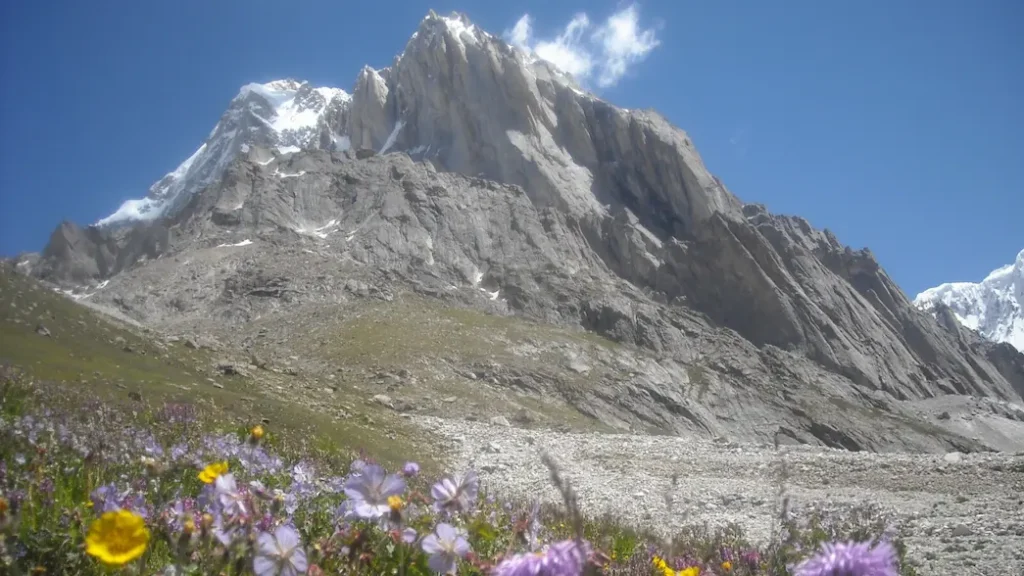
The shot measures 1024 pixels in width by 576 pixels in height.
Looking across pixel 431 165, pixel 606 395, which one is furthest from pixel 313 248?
pixel 606 395

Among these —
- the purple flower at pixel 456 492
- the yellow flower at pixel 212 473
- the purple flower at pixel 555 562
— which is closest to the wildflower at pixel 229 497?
the yellow flower at pixel 212 473

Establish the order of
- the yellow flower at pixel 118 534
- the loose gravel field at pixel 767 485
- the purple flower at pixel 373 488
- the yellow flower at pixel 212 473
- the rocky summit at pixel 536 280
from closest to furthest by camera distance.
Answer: the yellow flower at pixel 118 534 → the purple flower at pixel 373 488 → the yellow flower at pixel 212 473 → the loose gravel field at pixel 767 485 → the rocky summit at pixel 536 280

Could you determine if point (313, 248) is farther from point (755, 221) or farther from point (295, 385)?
point (755, 221)

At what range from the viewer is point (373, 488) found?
7.54 feet

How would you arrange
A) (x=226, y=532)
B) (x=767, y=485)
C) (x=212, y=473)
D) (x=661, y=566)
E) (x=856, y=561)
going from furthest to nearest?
Answer: (x=767, y=485) → (x=661, y=566) → (x=212, y=473) → (x=226, y=532) → (x=856, y=561)

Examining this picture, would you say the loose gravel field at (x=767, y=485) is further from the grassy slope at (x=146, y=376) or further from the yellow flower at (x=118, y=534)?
the yellow flower at (x=118, y=534)

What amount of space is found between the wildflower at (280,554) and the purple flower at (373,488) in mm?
257

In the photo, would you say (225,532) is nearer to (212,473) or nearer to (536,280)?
(212,473)

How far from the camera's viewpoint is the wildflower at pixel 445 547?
2.08 meters

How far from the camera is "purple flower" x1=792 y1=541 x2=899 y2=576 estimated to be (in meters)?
1.66

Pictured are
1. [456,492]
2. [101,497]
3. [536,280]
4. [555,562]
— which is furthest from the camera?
[536,280]

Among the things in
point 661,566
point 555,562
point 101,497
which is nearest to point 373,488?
point 555,562

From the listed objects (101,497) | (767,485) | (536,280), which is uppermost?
(536,280)

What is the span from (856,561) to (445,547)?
1201 mm
